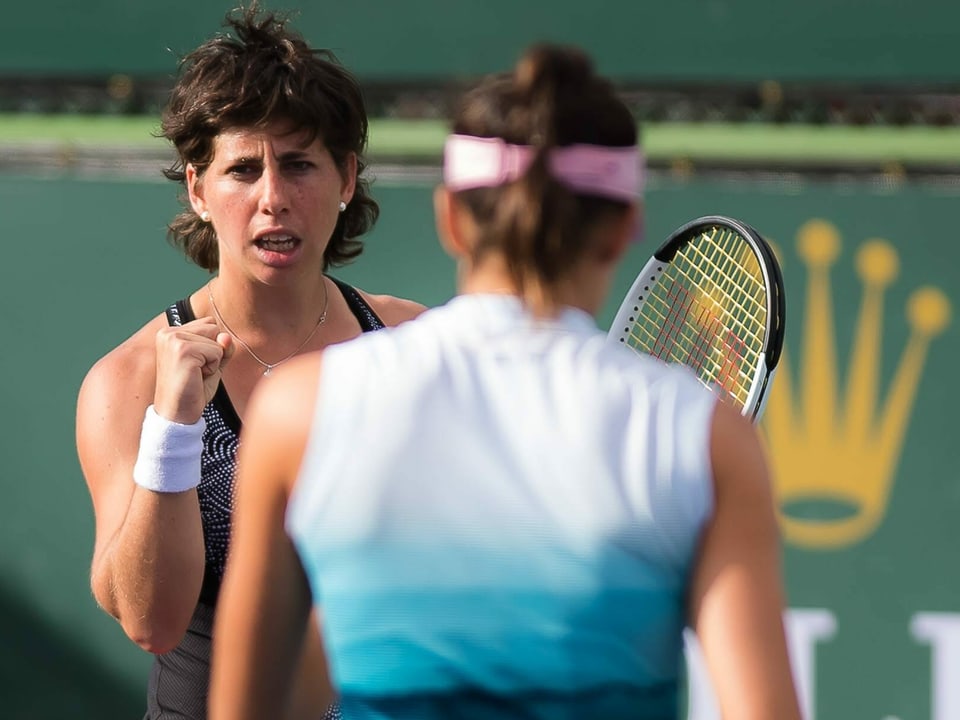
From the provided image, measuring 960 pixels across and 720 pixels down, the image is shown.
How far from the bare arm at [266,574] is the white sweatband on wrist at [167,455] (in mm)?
778

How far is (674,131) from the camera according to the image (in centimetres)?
446

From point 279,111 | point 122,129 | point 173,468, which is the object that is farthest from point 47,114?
point 173,468

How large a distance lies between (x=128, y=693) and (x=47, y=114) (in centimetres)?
152

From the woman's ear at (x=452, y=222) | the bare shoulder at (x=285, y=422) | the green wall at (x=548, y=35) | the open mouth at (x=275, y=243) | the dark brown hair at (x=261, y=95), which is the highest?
the green wall at (x=548, y=35)

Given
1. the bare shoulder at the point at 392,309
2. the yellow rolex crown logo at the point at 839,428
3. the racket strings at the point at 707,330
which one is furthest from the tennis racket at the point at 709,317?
the yellow rolex crown logo at the point at 839,428

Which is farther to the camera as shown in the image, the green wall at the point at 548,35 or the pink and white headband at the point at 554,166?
the green wall at the point at 548,35

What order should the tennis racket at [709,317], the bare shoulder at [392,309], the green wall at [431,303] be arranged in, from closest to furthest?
1. the tennis racket at [709,317]
2. the bare shoulder at [392,309]
3. the green wall at [431,303]

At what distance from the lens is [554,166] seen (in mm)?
1498

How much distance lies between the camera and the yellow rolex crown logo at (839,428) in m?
4.20

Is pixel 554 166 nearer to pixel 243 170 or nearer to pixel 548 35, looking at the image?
pixel 243 170

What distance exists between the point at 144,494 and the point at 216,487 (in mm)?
255

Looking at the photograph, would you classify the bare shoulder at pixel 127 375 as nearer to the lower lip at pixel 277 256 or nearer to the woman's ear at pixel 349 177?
the lower lip at pixel 277 256

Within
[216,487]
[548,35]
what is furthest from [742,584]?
[548,35]

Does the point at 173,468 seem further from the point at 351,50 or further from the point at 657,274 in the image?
the point at 351,50
